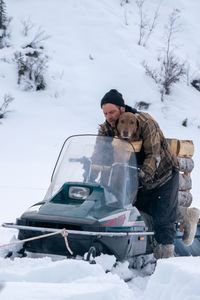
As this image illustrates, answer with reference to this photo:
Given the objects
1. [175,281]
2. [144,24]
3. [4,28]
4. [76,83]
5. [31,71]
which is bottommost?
[76,83]

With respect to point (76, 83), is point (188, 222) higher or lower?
higher

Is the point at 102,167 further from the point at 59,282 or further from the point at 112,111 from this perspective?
the point at 59,282

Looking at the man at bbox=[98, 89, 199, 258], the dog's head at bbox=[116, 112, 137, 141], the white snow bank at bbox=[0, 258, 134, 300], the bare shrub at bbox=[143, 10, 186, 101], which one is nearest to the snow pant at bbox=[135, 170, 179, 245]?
the man at bbox=[98, 89, 199, 258]

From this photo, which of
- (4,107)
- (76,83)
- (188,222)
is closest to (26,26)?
(76,83)

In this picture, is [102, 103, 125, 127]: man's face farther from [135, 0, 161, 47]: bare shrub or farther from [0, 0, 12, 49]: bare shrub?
[135, 0, 161, 47]: bare shrub

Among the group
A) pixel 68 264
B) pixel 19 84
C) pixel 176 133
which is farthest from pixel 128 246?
pixel 19 84

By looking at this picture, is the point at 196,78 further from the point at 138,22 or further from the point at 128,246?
the point at 128,246

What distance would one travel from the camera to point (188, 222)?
5230 millimetres

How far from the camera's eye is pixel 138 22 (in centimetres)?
2288

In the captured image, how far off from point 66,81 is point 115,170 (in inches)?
546

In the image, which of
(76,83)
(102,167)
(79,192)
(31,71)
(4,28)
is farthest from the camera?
(4,28)

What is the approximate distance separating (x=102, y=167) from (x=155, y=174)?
60cm

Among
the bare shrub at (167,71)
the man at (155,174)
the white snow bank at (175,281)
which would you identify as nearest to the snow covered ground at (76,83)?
the bare shrub at (167,71)

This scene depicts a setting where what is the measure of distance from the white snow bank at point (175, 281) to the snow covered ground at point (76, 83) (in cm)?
286
